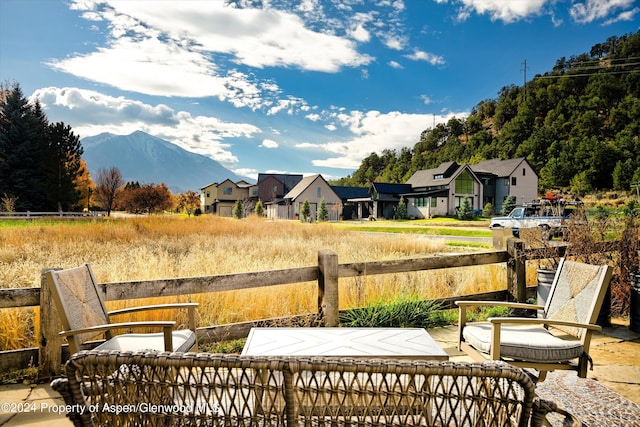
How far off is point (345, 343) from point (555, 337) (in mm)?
1753

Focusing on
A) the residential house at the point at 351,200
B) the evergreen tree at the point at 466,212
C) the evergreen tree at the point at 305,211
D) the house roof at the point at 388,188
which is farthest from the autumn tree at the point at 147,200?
the evergreen tree at the point at 466,212

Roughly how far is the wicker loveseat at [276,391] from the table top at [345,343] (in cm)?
106

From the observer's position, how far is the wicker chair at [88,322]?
248 cm

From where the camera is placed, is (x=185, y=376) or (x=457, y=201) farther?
(x=457, y=201)

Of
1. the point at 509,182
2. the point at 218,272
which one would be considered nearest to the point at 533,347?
the point at 218,272

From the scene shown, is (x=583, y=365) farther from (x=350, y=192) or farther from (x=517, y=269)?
(x=350, y=192)

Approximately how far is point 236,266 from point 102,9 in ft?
22.3

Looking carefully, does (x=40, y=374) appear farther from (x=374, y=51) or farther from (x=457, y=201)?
(x=457, y=201)

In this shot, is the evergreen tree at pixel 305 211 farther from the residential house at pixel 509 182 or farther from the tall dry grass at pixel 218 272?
the tall dry grass at pixel 218 272

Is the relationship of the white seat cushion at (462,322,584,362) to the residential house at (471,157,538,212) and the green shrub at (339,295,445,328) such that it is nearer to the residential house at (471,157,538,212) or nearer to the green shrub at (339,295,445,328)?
the green shrub at (339,295,445,328)

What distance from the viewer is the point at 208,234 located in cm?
1286

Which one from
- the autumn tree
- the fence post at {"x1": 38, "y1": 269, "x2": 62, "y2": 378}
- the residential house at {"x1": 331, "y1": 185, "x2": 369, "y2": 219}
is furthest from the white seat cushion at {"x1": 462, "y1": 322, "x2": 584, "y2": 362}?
the autumn tree

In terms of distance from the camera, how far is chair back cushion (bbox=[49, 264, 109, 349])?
248 cm

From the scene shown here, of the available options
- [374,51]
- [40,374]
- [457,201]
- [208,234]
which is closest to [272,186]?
[457,201]
